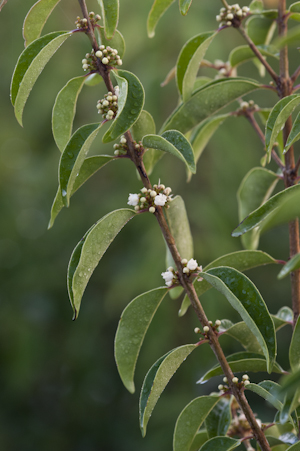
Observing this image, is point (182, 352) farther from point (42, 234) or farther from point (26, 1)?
point (26, 1)

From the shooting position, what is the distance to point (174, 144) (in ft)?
1.93

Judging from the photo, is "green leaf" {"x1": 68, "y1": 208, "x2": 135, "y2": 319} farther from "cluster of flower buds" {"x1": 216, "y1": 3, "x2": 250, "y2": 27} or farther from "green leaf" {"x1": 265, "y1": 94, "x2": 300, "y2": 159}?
"cluster of flower buds" {"x1": 216, "y1": 3, "x2": 250, "y2": 27}

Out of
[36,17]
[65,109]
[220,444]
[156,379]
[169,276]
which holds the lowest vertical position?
[220,444]

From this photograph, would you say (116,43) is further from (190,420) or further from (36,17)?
(190,420)

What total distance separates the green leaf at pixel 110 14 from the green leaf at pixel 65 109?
2.8 inches

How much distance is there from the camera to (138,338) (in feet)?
2.10

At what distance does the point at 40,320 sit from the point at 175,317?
0.87m

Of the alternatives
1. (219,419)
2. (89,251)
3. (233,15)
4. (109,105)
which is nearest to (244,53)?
(233,15)

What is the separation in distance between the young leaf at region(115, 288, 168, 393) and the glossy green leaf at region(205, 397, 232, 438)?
0.47 feet

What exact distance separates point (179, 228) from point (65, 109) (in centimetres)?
24

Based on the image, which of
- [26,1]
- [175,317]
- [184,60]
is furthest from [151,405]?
[26,1]

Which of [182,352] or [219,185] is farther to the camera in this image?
[219,185]

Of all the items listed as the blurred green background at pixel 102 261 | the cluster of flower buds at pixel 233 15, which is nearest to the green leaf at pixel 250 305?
Result: the cluster of flower buds at pixel 233 15

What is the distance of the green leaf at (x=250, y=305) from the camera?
0.53m
